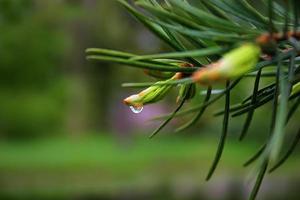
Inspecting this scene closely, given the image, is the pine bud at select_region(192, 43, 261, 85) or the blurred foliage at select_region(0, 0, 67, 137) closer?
the pine bud at select_region(192, 43, 261, 85)

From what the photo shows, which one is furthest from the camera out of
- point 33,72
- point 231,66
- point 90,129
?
point 90,129

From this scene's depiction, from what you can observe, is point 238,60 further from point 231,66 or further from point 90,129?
point 90,129

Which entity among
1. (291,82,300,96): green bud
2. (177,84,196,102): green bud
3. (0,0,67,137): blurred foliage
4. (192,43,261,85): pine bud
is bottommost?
(192,43,261,85): pine bud

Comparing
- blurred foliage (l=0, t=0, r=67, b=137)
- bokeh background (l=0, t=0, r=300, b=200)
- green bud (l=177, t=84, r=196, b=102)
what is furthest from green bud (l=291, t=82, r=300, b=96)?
blurred foliage (l=0, t=0, r=67, b=137)

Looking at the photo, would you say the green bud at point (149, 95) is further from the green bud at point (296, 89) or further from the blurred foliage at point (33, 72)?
the blurred foliage at point (33, 72)

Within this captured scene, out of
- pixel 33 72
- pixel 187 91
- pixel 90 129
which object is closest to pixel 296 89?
pixel 187 91

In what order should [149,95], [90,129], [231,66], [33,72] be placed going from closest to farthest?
[231,66]
[149,95]
[33,72]
[90,129]

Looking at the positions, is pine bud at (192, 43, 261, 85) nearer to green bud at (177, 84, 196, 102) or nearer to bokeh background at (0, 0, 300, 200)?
green bud at (177, 84, 196, 102)

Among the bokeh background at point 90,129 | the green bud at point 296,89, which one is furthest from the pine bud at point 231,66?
the bokeh background at point 90,129

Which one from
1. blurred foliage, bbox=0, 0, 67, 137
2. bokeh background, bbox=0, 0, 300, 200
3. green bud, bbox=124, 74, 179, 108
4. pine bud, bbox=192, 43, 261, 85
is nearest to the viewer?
pine bud, bbox=192, 43, 261, 85
